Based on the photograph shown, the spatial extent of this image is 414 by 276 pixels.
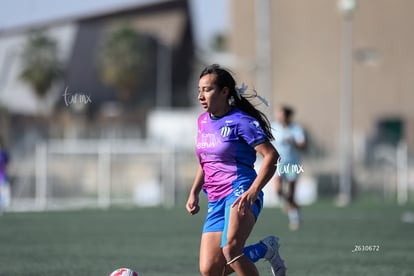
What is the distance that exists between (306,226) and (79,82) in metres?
73.8

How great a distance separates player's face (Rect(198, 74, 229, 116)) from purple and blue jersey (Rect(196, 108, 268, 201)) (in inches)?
4.3

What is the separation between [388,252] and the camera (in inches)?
597

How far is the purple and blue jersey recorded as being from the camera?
28.9 feet

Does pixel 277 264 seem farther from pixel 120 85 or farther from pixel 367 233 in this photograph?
pixel 120 85

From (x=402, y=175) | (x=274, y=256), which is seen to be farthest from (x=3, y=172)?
(x=274, y=256)

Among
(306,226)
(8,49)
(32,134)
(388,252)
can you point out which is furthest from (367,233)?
(8,49)

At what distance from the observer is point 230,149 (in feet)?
29.1

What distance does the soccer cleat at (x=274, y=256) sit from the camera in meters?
9.23

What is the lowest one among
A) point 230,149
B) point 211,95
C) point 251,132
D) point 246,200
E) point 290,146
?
point 246,200

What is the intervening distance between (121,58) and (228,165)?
82.1m

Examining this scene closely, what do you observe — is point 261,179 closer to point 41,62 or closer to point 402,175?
point 402,175

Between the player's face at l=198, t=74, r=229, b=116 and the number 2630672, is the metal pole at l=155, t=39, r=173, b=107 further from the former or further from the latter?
the player's face at l=198, t=74, r=229, b=116

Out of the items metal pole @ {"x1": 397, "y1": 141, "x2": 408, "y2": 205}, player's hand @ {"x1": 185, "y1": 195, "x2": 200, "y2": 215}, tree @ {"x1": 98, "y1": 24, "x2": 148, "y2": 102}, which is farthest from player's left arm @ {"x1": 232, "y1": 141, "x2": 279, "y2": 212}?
tree @ {"x1": 98, "y1": 24, "x2": 148, "y2": 102}

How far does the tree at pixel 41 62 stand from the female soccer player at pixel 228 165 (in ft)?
268
